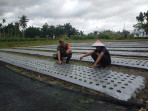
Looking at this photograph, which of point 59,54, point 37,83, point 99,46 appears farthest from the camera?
point 59,54

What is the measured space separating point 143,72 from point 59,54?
2.92 metres

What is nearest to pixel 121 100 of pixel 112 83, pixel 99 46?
pixel 112 83

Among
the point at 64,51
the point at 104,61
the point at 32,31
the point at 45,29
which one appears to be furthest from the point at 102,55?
the point at 32,31

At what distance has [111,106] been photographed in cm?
169

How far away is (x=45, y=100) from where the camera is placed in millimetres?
1901

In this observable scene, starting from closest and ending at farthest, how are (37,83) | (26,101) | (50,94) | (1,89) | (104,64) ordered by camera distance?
(26,101) → (50,94) → (1,89) → (37,83) → (104,64)

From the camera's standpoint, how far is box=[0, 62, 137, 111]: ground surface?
1.68 meters

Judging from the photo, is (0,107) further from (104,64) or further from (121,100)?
(104,64)

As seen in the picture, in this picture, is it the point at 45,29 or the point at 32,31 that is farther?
the point at 45,29

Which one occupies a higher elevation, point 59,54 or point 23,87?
point 59,54

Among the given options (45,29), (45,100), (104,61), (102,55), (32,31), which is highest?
(45,29)

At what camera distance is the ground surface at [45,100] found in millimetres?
1676

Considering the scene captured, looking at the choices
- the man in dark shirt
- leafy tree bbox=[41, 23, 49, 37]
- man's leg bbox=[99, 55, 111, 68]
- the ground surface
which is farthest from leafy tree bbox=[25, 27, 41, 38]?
the ground surface

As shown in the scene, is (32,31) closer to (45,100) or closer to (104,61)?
(104,61)
